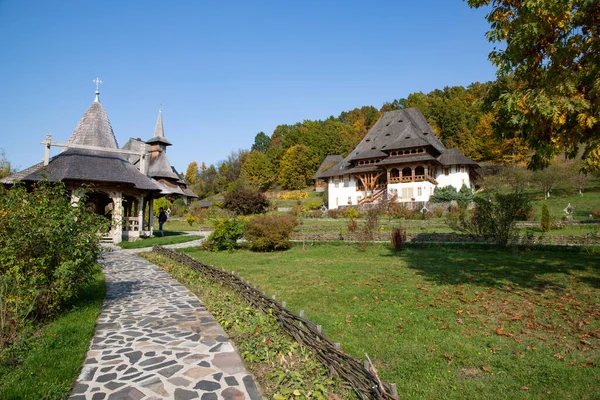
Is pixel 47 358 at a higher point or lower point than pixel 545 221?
lower

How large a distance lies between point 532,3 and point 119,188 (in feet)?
67.8

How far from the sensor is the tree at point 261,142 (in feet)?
334

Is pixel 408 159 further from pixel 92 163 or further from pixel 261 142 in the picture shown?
pixel 261 142

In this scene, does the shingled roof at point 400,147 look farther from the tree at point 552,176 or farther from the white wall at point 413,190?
the tree at point 552,176

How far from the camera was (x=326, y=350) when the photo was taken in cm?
411

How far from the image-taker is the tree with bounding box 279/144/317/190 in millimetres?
71562

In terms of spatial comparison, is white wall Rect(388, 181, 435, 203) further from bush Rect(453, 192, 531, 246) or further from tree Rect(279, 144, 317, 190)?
tree Rect(279, 144, 317, 190)

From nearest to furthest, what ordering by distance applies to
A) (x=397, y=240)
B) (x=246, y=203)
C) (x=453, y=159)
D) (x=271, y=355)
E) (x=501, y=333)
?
(x=271, y=355) < (x=501, y=333) < (x=397, y=240) < (x=246, y=203) < (x=453, y=159)

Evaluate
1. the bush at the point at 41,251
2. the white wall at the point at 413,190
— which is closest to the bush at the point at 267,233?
the bush at the point at 41,251

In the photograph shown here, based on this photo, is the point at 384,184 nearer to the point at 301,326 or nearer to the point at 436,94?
the point at 301,326

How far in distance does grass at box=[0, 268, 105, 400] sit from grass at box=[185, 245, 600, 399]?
3.45 meters

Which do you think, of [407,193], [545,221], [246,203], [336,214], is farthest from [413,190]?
[545,221]

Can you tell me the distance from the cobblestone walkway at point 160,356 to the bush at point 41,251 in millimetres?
966

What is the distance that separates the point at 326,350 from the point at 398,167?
38809 millimetres
